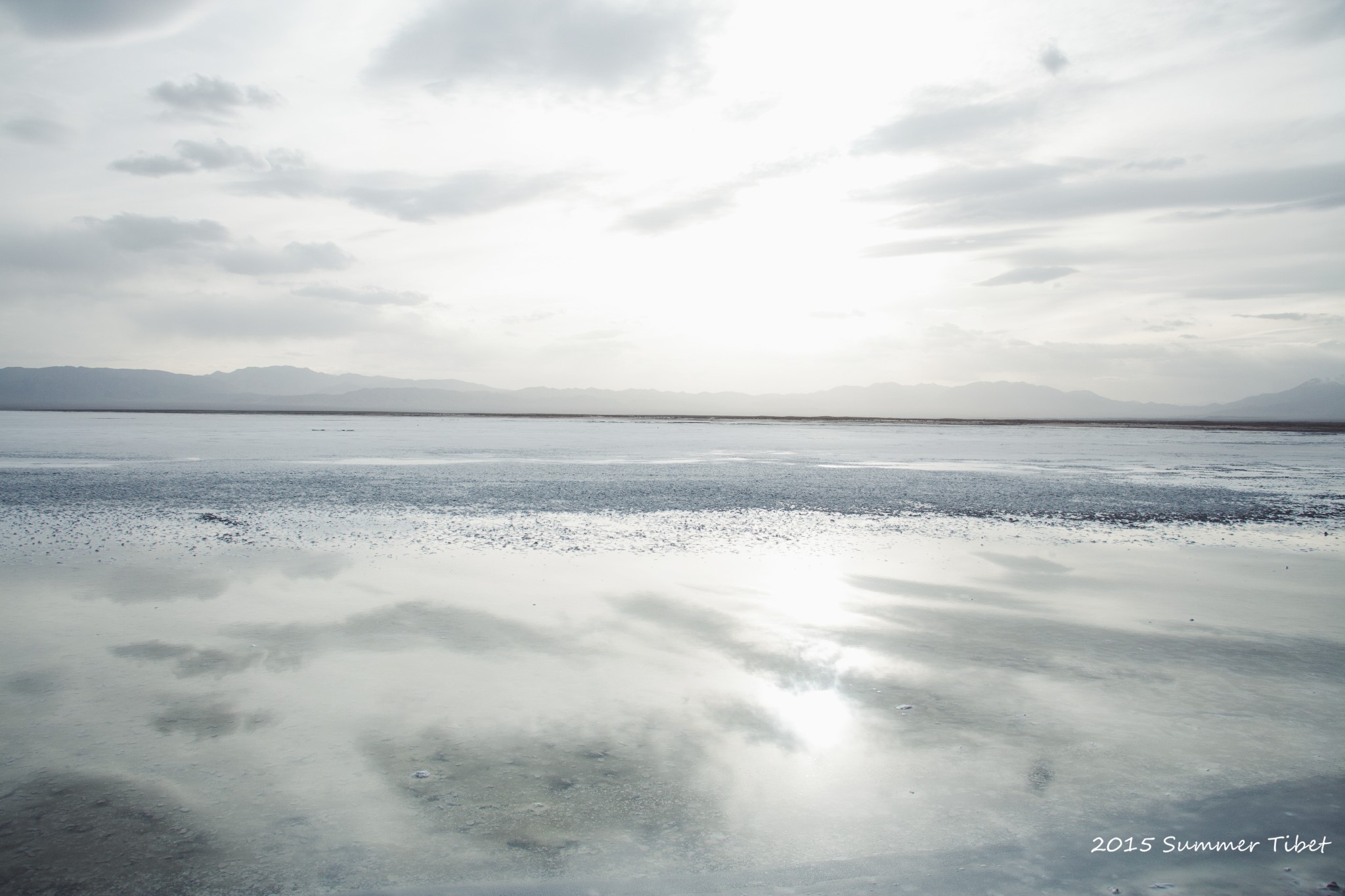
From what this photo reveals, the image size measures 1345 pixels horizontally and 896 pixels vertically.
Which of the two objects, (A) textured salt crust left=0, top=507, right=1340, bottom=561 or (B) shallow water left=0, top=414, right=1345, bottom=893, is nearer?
(B) shallow water left=0, top=414, right=1345, bottom=893

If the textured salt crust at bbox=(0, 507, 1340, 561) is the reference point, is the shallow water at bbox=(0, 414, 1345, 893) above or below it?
below

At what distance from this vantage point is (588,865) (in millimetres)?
4355

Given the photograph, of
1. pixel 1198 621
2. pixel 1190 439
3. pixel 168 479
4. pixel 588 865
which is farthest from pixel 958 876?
pixel 1190 439

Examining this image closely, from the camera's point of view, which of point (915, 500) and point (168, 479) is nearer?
point (915, 500)

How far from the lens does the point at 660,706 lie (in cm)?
673

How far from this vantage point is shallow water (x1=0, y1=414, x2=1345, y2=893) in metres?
4.47

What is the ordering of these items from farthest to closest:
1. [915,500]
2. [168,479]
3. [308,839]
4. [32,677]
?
[168,479] < [915,500] < [32,677] < [308,839]

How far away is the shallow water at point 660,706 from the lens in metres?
4.47

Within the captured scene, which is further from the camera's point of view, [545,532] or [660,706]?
[545,532]

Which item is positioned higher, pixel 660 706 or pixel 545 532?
pixel 545 532

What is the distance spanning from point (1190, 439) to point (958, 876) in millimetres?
79161

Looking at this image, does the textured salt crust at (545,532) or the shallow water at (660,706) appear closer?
the shallow water at (660,706)

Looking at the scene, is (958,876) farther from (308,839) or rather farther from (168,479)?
(168,479)

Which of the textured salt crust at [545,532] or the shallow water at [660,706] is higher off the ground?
the textured salt crust at [545,532]
